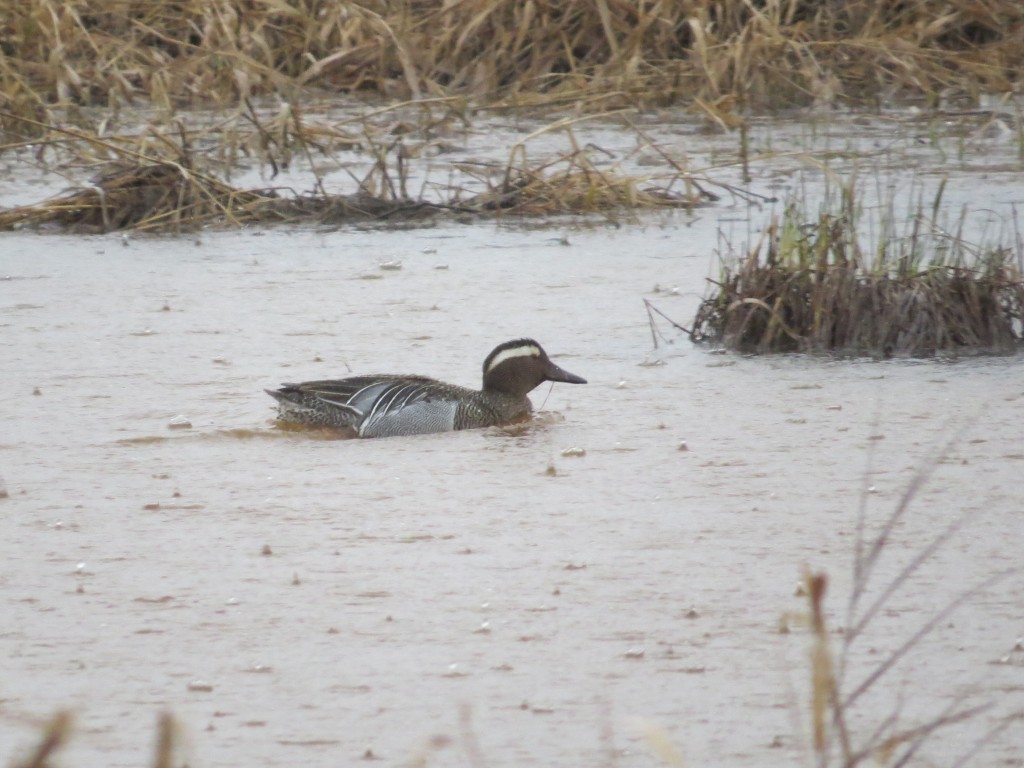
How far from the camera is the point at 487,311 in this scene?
7840 millimetres

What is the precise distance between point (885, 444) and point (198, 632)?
252cm

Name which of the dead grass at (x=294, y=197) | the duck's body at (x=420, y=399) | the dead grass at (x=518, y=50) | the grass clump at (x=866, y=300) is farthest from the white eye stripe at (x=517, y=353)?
the dead grass at (x=518, y=50)

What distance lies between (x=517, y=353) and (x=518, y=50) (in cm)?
663

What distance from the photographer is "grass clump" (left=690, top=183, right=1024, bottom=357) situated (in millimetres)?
6996

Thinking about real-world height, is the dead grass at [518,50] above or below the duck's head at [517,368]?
above

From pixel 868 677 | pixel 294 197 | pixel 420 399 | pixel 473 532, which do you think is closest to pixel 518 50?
pixel 294 197

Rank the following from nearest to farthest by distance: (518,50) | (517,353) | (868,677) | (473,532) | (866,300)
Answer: (868,677) → (473,532) → (517,353) → (866,300) → (518,50)

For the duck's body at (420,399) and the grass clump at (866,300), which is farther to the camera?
the grass clump at (866,300)

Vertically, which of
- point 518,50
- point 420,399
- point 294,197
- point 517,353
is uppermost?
point 518,50

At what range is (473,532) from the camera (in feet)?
16.3

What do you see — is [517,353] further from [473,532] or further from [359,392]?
[473,532]

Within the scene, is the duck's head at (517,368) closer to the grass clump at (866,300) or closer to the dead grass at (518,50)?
the grass clump at (866,300)

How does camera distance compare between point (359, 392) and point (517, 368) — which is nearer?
point (359, 392)

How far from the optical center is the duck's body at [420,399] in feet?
20.6
